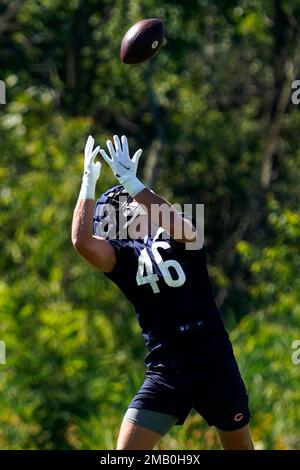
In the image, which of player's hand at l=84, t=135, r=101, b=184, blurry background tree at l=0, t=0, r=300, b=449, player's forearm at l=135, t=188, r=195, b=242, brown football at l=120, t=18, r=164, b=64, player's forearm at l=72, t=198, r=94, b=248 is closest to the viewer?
player's forearm at l=135, t=188, r=195, b=242

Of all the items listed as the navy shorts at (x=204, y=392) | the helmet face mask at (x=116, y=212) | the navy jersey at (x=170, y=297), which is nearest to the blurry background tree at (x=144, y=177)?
the navy shorts at (x=204, y=392)

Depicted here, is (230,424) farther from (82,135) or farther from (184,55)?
(184,55)

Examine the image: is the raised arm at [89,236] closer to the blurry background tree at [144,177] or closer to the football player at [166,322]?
the football player at [166,322]

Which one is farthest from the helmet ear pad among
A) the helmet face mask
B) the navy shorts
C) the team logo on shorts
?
the team logo on shorts

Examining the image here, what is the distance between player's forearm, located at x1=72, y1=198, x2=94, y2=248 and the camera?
268 inches

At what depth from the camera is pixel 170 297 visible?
22.5 feet

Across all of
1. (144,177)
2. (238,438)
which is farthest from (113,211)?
(144,177)

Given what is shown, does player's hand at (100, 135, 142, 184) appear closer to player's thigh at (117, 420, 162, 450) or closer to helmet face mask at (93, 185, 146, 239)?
helmet face mask at (93, 185, 146, 239)

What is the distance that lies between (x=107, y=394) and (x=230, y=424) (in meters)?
3.95

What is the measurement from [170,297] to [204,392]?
0.55 meters

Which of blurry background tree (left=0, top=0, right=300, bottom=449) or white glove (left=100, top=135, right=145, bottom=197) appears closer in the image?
white glove (left=100, top=135, right=145, bottom=197)

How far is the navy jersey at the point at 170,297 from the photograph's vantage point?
6.84m

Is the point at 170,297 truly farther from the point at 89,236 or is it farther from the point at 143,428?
the point at 143,428

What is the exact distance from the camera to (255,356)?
10969mm
